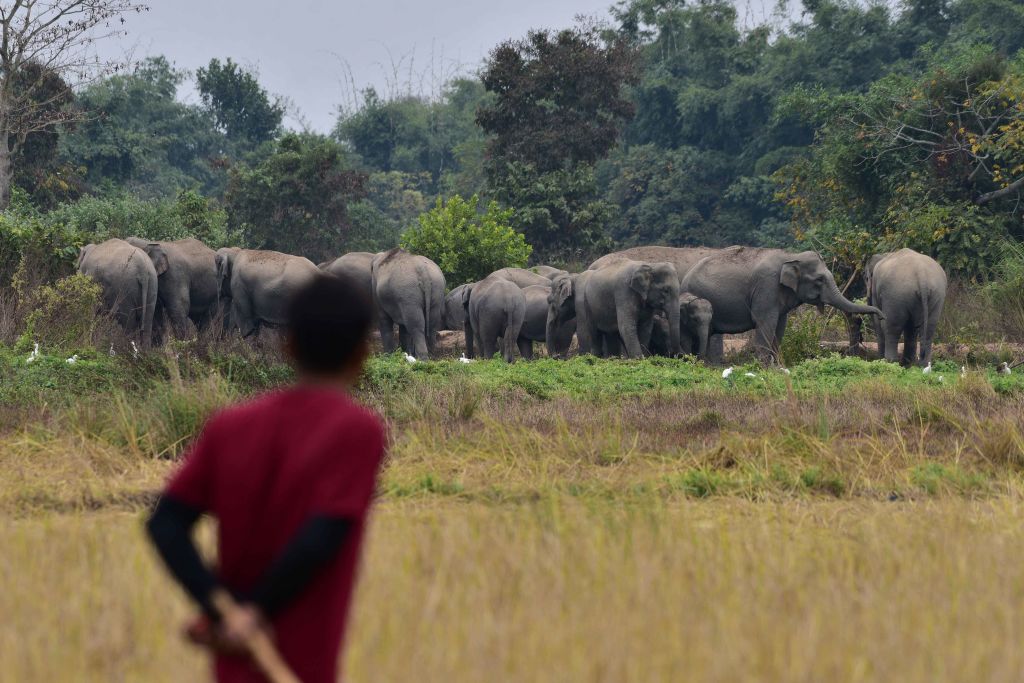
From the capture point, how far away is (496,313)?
19469 millimetres

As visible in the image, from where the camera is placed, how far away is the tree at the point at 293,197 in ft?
123

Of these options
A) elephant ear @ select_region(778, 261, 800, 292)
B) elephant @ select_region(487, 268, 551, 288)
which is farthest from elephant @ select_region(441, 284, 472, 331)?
elephant ear @ select_region(778, 261, 800, 292)

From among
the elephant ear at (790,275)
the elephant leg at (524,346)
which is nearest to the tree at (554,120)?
the elephant leg at (524,346)

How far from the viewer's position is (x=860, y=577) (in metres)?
5.07

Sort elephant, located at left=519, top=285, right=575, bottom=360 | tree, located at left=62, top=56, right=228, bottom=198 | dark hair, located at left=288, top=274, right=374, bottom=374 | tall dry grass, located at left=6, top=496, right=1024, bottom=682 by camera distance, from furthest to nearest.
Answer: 1. tree, located at left=62, top=56, right=228, bottom=198
2. elephant, located at left=519, top=285, right=575, bottom=360
3. tall dry grass, located at left=6, top=496, right=1024, bottom=682
4. dark hair, located at left=288, top=274, right=374, bottom=374

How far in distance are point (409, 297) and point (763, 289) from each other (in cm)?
539

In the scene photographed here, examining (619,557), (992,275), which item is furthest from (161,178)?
(619,557)

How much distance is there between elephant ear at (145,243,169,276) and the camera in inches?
799

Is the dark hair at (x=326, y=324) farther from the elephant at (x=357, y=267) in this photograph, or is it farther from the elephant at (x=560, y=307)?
the elephant at (x=357, y=267)

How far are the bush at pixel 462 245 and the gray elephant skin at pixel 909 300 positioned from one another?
9545 millimetres

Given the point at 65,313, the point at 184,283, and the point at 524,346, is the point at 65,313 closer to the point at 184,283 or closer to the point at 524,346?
the point at 184,283

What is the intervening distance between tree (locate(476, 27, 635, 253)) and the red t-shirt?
3298 centimetres

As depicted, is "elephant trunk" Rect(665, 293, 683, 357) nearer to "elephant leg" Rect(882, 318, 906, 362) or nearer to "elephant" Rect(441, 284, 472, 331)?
"elephant leg" Rect(882, 318, 906, 362)

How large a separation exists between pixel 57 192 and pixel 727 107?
23.4 metres
